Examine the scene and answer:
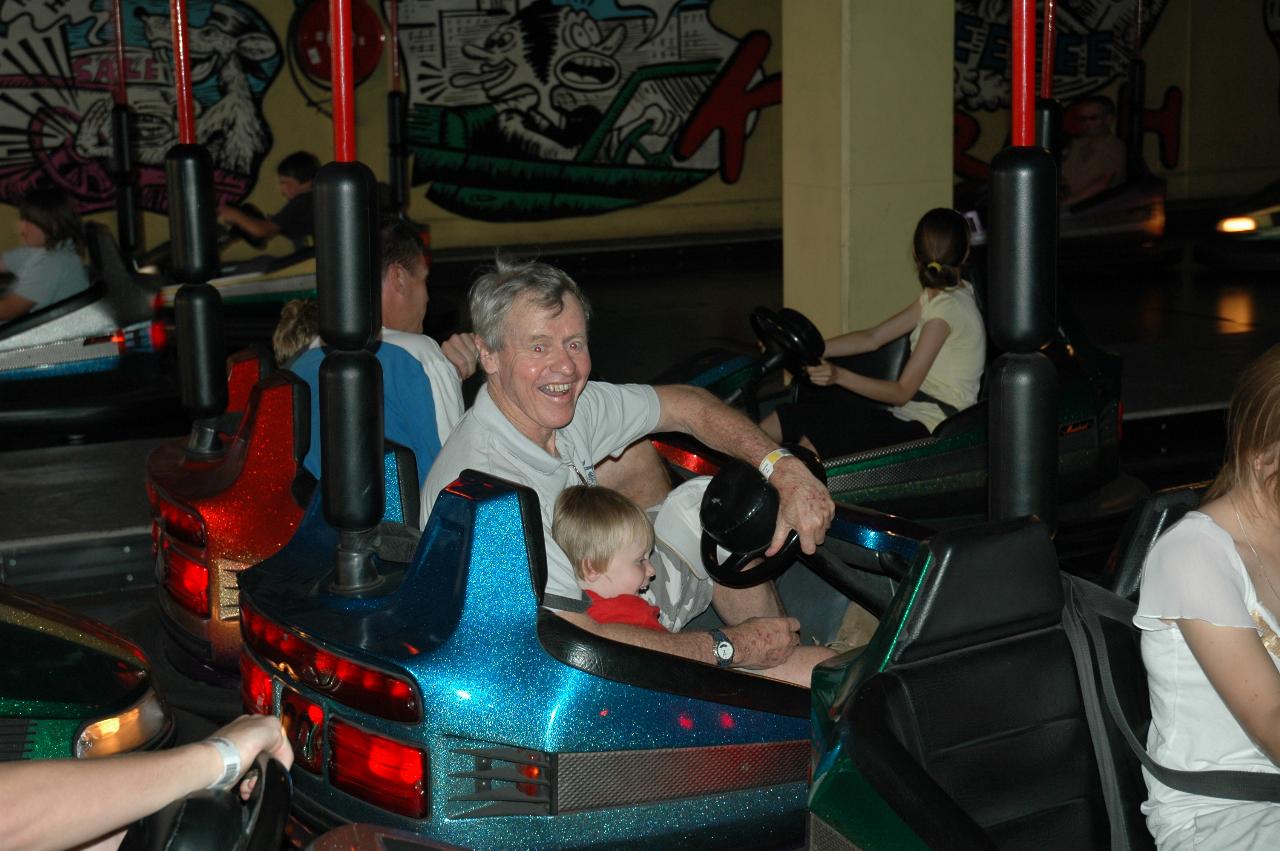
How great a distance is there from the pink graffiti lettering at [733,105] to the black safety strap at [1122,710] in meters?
11.2

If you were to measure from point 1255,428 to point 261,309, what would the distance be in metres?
5.71

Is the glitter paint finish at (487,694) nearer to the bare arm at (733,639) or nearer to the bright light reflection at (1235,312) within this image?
the bare arm at (733,639)

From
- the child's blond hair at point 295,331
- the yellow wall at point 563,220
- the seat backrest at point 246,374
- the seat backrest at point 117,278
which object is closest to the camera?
the child's blond hair at point 295,331

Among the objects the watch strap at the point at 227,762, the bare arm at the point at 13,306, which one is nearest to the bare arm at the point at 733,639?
the watch strap at the point at 227,762

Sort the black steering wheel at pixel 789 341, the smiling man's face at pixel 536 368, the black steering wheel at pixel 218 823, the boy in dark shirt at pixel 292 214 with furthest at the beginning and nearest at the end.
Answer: the boy in dark shirt at pixel 292 214
the black steering wheel at pixel 789 341
the smiling man's face at pixel 536 368
the black steering wheel at pixel 218 823

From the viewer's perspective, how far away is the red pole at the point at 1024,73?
1.97 meters

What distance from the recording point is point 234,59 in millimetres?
11570

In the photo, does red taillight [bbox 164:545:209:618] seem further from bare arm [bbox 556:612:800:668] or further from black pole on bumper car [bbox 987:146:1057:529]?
black pole on bumper car [bbox 987:146:1057:529]

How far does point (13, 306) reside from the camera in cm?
623

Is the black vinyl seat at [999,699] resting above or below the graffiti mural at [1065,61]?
below

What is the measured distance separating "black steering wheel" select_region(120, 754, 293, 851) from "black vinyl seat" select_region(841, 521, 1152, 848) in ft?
2.12

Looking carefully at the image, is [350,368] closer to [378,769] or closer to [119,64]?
[378,769]

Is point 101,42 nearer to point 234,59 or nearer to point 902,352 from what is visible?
point 234,59

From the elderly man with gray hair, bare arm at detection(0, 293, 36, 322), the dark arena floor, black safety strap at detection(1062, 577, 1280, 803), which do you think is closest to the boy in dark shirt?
the dark arena floor
